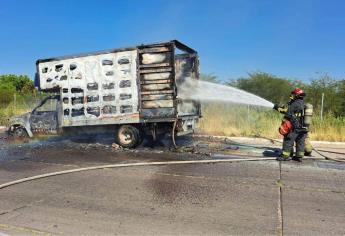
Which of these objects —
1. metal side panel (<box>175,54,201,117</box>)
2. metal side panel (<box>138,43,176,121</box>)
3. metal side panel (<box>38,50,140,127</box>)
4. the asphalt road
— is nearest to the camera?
the asphalt road

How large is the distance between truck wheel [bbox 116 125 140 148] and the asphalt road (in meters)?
1.61

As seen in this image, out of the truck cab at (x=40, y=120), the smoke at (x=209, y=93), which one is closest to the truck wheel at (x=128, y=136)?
the smoke at (x=209, y=93)

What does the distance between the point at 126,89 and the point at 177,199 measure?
513cm

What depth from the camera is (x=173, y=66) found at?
961 cm

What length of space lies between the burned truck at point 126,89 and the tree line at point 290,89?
630cm

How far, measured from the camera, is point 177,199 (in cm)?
564

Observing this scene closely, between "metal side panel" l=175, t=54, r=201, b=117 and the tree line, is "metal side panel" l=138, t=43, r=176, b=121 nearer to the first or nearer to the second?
"metal side panel" l=175, t=54, r=201, b=117

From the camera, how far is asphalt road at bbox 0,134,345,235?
4.52m

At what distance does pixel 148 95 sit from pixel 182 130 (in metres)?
1.30

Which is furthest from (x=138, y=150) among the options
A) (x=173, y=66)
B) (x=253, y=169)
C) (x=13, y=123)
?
(x=13, y=123)

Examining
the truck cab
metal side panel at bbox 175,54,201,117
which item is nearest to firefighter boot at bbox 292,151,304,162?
metal side panel at bbox 175,54,201,117

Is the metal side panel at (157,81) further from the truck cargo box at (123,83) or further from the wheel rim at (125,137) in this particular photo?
the wheel rim at (125,137)

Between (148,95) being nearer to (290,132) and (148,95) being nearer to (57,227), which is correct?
(290,132)

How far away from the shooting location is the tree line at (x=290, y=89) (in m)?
18.6
